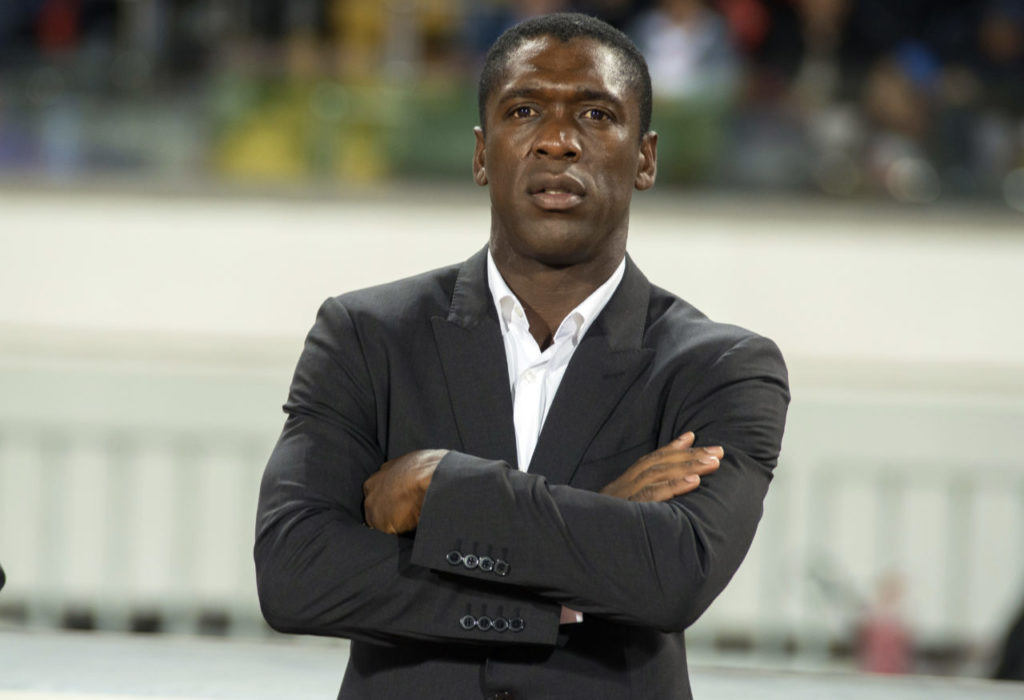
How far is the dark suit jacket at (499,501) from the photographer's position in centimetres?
175

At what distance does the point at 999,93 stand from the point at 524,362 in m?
4.53

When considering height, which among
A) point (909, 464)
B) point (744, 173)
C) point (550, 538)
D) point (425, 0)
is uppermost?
point (425, 0)

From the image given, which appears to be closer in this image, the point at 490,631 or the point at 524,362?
the point at 490,631

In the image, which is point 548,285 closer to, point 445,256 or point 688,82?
point 688,82

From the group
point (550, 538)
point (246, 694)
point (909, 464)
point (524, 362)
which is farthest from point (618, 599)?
point (909, 464)

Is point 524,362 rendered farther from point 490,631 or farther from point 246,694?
point 246,694

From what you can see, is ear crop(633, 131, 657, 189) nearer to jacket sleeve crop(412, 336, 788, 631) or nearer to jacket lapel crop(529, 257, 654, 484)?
jacket lapel crop(529, 257, 654, 484)

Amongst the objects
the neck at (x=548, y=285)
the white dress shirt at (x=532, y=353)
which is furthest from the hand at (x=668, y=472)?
the neck at (x=548, y=285)

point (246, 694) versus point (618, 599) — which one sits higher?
point (618, 599)

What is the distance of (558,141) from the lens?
6.20ft

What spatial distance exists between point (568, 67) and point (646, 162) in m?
0.20

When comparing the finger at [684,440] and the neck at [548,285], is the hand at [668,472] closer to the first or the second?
the finger at [684,440]

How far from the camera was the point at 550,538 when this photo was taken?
68.4 inches

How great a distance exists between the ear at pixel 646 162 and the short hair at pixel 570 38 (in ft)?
0.07
